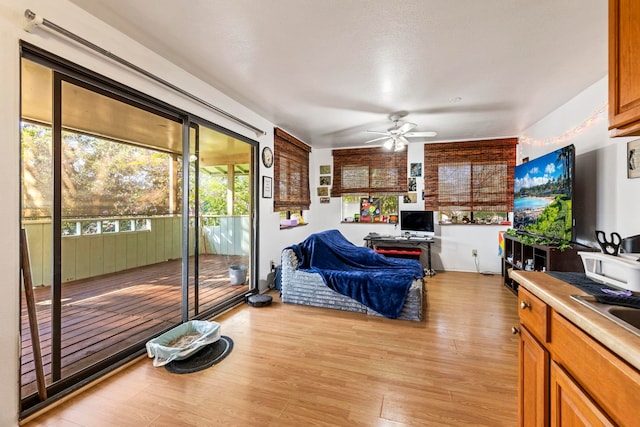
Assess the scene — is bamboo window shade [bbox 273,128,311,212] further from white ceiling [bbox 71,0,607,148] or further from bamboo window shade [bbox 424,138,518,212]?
bamboo window shade [bbox 424,138,518,212]

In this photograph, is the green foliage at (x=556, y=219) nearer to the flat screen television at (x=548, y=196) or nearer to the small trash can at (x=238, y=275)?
the flat screen television at (x=548, y=196)

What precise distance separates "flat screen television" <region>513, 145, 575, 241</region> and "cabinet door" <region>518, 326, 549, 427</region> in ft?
7.66

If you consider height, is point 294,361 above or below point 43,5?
below

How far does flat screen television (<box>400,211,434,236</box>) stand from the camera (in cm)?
505

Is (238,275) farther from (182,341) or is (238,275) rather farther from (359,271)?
(359,271)

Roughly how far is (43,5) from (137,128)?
4.45ft

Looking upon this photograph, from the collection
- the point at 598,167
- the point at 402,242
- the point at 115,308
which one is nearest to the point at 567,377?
the point at 598,167

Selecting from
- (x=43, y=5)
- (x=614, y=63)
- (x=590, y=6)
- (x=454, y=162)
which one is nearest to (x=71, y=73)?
(x=43, y=5)

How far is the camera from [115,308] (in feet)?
10.3

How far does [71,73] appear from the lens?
181 cm

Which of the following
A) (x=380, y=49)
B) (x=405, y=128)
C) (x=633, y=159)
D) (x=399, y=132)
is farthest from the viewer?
(x=399, y=132)

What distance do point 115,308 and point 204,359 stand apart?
1.71 metres

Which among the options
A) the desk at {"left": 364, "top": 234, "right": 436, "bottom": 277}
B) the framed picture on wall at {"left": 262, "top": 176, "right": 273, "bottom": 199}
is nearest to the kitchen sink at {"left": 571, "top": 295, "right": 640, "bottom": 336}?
the framed picture on wall at {"left": 262, "top": 176, "right": 273, "bottom": 199}

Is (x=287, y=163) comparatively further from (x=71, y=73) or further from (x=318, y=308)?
(x=71, y=73)
